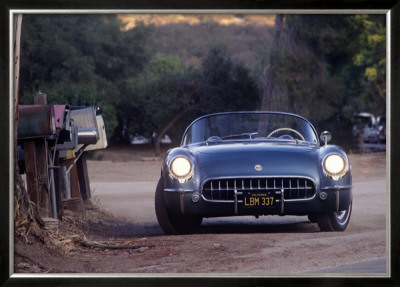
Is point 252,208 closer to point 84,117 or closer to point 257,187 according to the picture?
point 257,187

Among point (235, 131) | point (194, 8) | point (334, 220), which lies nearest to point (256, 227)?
point (235, 131)

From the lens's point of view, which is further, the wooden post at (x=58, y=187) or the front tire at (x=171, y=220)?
the wooden post at (x=58, y=187)

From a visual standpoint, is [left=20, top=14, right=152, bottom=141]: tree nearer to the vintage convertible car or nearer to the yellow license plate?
the vintage convertible car

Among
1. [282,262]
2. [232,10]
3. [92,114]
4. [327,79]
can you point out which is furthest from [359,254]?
[327,79]

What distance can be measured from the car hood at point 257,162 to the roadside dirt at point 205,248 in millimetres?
669

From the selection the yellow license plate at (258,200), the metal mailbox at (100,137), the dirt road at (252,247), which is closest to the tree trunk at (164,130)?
the metal mailbox at (100,137)

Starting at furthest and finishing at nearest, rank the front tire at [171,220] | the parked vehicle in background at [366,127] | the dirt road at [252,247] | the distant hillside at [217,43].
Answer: the distant hillside at [217,43] → the parked vehicle in background at [366,127] → the front tire at [171,220] → the dirt road at [252,247]

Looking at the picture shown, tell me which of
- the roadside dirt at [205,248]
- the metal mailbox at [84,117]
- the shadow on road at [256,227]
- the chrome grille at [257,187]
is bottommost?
the shadow on road at [256,227]

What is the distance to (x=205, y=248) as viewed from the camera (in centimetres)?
778

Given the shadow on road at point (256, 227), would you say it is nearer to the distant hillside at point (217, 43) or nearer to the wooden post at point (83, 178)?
the wooden post at point (83, 178)

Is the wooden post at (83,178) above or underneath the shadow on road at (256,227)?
above

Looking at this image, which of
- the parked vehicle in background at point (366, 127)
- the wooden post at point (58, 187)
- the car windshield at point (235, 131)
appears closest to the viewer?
the car windshield at point (235, 131)

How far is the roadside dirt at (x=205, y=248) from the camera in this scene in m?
6.93
